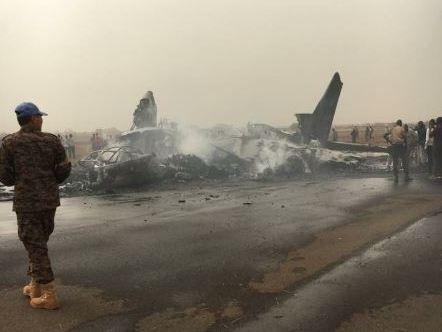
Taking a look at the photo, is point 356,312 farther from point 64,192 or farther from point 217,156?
point 217,156

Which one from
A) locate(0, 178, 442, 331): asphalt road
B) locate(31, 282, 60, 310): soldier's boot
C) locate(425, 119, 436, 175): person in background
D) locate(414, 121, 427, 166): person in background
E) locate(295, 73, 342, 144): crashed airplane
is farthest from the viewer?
locate(295, 73, 342, 144): crashed airplane

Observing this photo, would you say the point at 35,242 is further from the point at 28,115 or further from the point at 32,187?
the point at 28,115

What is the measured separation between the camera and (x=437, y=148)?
14.4m

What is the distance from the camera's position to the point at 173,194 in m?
12.8

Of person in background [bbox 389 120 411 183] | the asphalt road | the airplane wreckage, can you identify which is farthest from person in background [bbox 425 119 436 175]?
the asphalt road

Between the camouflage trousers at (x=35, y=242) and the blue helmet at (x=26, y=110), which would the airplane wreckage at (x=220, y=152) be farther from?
the camouflage trousers at (x=35, y=242)

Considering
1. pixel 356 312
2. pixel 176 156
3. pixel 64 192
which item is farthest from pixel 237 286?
pixel 176 156

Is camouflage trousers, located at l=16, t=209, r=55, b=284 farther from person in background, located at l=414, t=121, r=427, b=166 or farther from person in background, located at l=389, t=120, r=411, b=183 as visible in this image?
person in background, located at l=414, t=121, r=427, b=166

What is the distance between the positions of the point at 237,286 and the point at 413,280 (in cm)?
182

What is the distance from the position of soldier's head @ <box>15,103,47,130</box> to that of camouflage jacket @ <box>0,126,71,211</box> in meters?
0.05

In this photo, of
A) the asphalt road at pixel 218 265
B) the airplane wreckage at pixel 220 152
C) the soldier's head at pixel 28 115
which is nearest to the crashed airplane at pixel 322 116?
the airplane wreckage at pixel 220 152

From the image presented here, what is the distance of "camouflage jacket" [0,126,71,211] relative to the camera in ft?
13.1

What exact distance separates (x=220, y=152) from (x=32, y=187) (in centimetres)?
1467

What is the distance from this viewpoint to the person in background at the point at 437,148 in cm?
1405
